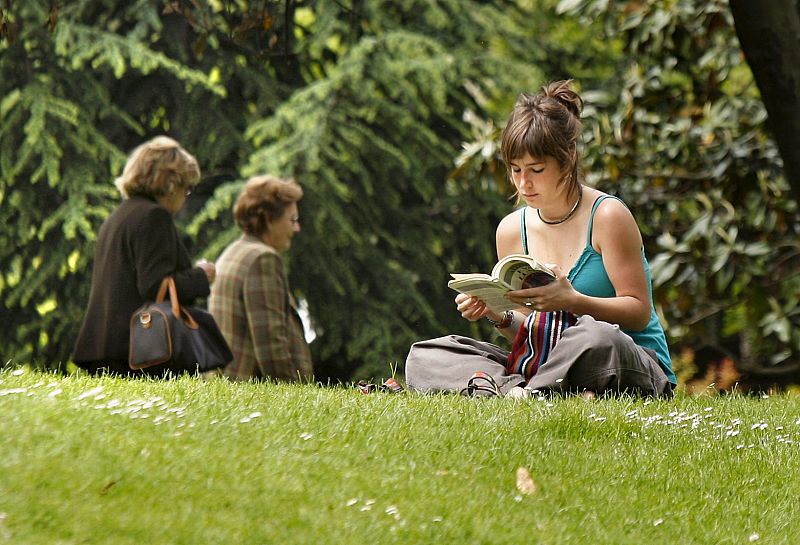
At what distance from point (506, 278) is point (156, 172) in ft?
7.76

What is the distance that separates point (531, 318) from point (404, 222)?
243 inches

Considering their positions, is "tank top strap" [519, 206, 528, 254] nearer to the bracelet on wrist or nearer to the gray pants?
the bracelet on wrist

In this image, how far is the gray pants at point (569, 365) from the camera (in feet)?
17.5

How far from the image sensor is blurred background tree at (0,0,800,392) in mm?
9266

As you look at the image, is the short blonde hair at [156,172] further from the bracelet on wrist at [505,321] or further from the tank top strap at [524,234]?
Result: the bracelet on wrist at [505,321]

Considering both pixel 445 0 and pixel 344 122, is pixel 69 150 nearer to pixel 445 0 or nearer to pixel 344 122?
pixel 344 122

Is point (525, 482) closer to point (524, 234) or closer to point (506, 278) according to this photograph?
point (506, 278)

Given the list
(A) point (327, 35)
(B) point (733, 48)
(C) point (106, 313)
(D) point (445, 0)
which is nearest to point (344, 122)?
(A) point (327, 35)

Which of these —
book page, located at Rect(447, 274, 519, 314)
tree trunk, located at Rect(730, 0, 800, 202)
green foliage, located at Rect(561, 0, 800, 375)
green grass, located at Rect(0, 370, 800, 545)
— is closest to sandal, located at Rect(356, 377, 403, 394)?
green grass, located at Rect(0, 370, 800, 545)

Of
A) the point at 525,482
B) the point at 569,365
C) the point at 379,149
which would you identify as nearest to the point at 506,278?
the point at 569,365

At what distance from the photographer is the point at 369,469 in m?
4.01

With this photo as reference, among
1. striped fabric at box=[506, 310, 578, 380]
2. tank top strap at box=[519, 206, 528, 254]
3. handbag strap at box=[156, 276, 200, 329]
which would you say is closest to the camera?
striped fabric at box=[506, 310, 578, 380]

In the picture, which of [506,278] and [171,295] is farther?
[171,295]

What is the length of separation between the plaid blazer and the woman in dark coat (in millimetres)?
612
